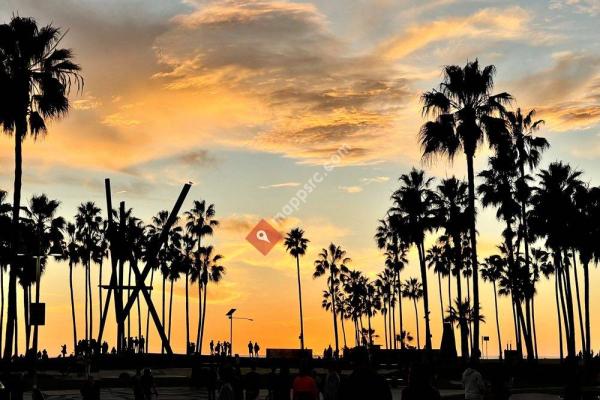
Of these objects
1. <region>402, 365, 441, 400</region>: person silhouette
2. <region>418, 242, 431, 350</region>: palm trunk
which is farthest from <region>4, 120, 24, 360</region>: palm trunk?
<region>418, 242, 431, 350</region>: palm trunk

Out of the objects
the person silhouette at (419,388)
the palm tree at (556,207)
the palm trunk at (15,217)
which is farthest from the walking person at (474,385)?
the palm tree at (556,207)

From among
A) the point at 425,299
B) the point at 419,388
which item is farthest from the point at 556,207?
the point at 419,388

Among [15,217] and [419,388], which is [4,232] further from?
[419,388]

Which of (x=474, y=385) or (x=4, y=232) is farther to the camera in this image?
(x=4, y=232)

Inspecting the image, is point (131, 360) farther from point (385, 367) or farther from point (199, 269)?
point (199, 269)

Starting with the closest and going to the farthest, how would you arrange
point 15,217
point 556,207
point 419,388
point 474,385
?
point 419,388 < point 474,385 < point 15,217 < point 556,207

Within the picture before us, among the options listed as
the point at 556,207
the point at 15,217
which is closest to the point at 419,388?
the point at 15,217

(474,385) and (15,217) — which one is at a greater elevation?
(15,217)

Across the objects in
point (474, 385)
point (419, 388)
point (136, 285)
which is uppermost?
point (136, 285)

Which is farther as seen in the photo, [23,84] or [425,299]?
[425,299]

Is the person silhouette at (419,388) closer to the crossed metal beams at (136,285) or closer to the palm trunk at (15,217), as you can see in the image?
the palm trunk at (15,217)

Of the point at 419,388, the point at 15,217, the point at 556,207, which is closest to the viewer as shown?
the point at 419,388

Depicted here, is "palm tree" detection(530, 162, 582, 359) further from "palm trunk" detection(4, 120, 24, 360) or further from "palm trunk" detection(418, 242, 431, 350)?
"palm trunk" detection(4, 120, 24, 360)

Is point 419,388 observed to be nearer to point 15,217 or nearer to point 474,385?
point 474,385
